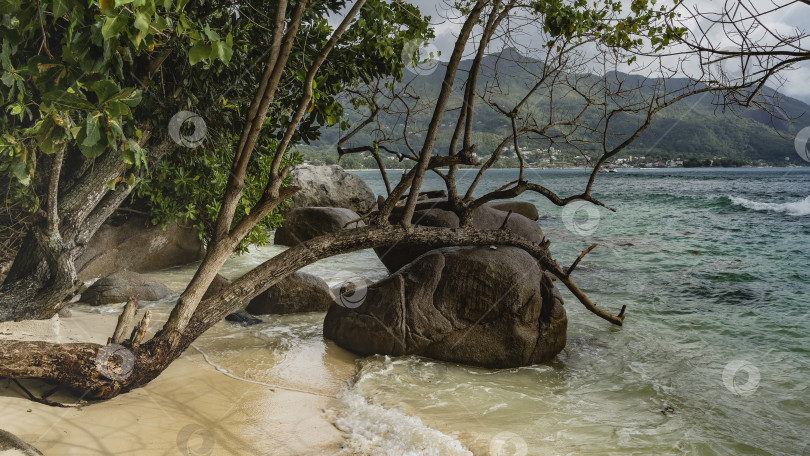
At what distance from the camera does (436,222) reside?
7.56 metres

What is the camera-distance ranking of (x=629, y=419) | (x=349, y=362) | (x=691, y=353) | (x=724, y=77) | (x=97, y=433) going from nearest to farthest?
(x=97, y=433), (x=724, y=77), (x=629, y=419), (x=349, y=362), (x=691, y=353)

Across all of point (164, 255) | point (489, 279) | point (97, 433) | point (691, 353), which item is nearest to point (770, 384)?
point (691, 353)

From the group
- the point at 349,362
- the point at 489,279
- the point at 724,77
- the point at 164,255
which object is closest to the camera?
the point at 724,77

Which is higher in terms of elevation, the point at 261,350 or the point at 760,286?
the point at 760,286

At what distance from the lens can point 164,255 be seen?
9.40 metres

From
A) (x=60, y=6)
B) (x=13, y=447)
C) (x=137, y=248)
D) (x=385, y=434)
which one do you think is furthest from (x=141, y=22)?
(x=137, y=248)

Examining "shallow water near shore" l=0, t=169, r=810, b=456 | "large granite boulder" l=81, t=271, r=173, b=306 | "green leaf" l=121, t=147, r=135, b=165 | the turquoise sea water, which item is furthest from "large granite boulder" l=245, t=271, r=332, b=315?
"green leaf" l=121, t=147, r=135, b=165

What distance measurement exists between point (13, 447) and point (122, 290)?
483 cm

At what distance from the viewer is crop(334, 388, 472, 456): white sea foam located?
3438 mm

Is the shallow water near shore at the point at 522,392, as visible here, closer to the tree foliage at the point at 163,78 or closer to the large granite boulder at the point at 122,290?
the large granite boulder at the point at 122,290

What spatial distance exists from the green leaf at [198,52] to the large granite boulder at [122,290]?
5.03m

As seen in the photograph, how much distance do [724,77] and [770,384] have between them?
3765mm

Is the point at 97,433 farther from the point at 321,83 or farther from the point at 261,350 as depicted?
the point at 321,83

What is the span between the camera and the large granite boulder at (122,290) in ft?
22.2
